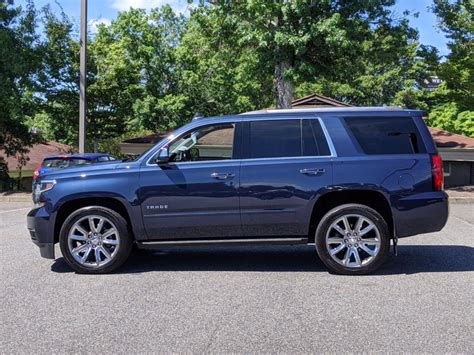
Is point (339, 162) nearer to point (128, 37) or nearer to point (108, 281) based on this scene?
point (108, 281)

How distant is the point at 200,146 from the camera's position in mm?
6824

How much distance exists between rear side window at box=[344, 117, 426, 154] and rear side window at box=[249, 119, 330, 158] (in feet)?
1.44

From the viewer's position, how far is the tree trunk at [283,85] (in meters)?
19.2

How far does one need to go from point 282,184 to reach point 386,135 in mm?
1453

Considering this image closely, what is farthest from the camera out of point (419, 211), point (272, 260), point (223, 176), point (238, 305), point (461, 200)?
point (461, 200)

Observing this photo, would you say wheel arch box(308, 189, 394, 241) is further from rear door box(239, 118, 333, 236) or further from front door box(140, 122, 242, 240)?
front door box(140, 122, 242, 240)

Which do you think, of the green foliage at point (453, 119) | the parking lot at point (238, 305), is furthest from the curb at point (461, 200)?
the green foliage at point (453, 119)

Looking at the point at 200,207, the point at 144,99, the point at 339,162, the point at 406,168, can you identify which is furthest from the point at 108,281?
the point at 144,99

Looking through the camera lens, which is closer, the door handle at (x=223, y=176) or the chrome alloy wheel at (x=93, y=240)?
the door handle at (x=223, y=176)

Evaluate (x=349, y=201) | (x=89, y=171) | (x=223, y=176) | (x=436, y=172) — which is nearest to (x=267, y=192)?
(x=223, y=176)

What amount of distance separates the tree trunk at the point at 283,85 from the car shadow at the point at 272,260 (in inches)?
471

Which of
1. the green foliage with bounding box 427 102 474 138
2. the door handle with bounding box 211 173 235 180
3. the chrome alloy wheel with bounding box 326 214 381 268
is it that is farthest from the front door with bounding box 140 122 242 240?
the green foliage with bounding box 427 102 474 138

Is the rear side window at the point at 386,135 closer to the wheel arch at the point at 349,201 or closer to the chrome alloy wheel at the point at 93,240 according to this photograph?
the wheel arch at the point at 349,201

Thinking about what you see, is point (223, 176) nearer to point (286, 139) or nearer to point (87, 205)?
point (286, 139)
